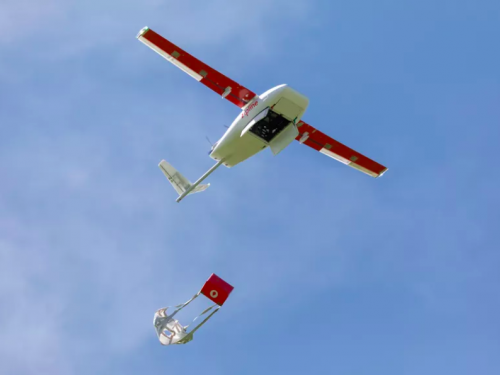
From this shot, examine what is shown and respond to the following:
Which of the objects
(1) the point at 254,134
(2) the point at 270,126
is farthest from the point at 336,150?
(1) the point at 254,134

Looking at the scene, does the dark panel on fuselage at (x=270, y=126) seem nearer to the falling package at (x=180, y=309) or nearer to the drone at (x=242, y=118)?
the drone at (x=242, y=118)

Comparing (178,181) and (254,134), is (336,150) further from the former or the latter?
(178,181)

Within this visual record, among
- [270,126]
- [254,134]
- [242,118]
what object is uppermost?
[270,126]

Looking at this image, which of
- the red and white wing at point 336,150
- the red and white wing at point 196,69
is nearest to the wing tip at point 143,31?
the red and white wing at point 196,69

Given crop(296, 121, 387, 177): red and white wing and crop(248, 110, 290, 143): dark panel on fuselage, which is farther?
crop(296, 121, 387, 177): red and white wing

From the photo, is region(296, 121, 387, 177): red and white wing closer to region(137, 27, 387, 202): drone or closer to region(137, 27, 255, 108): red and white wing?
region(137, 27, 387, 202): drone

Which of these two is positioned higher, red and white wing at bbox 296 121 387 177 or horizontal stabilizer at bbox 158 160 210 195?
red and white wing at bbox 296 121 387 177

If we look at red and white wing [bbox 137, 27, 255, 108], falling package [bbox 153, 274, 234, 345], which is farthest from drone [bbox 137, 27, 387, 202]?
falling package [bbox 153, 274, 234, 345]

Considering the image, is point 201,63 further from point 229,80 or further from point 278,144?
point 278,144
